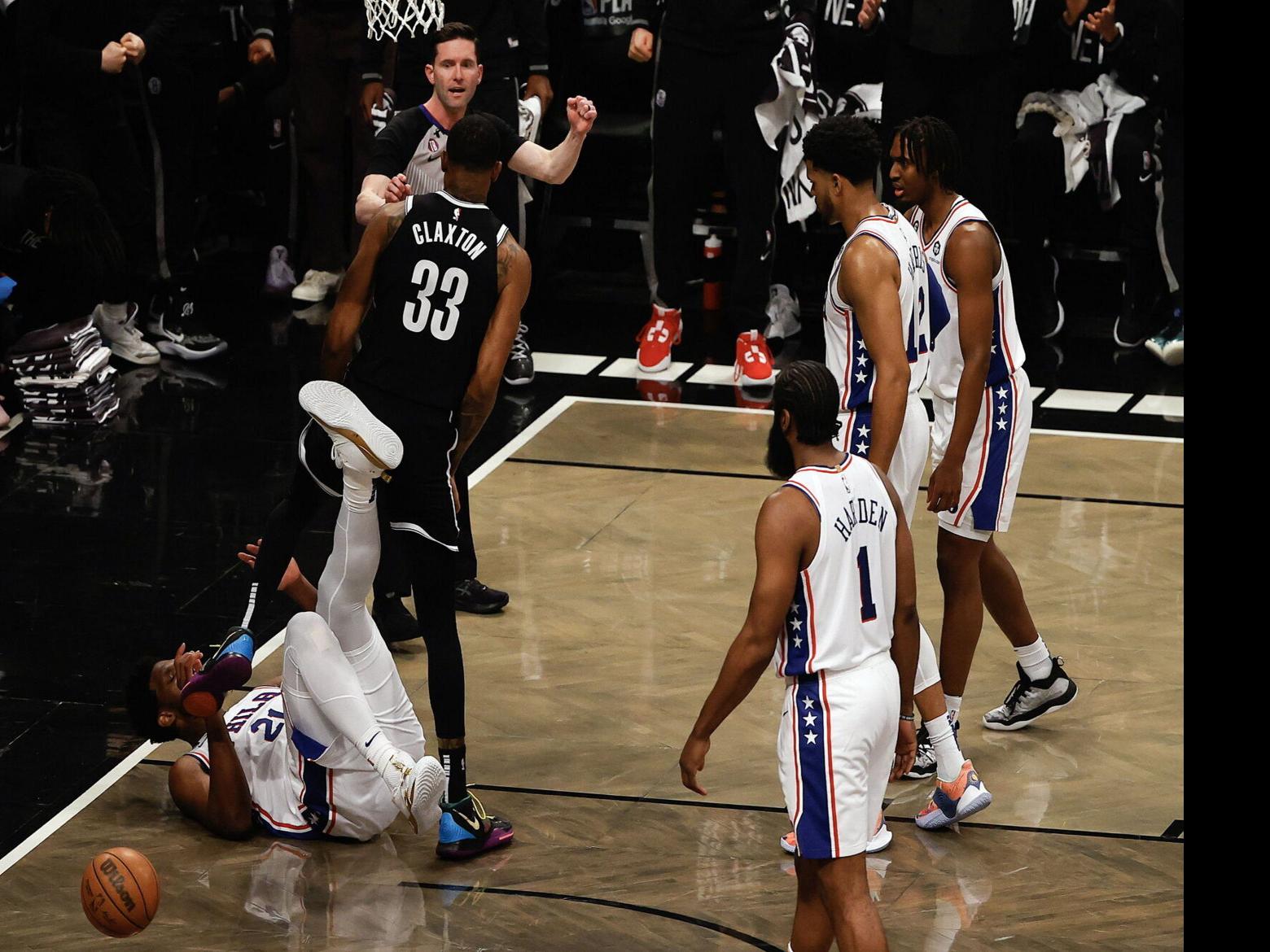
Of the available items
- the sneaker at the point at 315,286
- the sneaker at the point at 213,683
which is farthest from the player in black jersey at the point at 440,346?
the sneaker at the point at 315,286

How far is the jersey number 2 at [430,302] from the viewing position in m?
4.81

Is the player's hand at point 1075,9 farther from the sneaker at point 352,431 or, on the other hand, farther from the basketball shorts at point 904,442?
the sneaker at point 352,431

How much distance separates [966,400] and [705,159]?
4843 millimetres

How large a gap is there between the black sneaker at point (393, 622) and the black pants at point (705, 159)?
3771 mm

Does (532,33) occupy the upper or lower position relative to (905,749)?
upper

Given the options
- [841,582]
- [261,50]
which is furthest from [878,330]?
[261,50]

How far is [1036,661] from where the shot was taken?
5461mm

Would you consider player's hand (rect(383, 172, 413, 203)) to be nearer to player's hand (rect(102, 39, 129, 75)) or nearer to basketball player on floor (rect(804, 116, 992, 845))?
basketball player on floor (rect(804, 116, 992, 845))

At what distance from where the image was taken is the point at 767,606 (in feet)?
12.1

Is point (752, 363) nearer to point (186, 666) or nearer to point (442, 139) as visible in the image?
point (442, 139)

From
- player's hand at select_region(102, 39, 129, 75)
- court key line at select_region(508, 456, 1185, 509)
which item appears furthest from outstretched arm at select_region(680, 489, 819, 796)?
player's hand at select_region(102, 39, 129, 75)

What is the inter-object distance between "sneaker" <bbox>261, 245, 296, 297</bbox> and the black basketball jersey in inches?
238

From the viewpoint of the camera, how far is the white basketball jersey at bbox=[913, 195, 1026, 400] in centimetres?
503

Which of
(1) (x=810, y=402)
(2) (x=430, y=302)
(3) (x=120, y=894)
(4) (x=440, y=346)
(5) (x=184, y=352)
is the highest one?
(1) (x=810, y=402)
